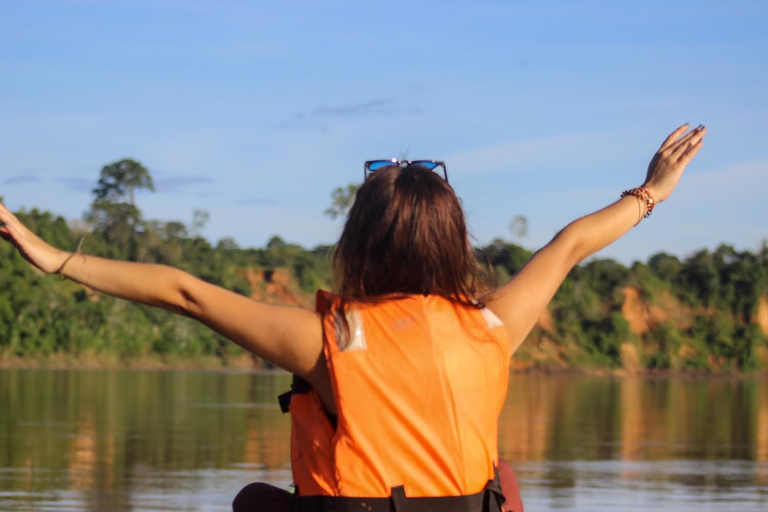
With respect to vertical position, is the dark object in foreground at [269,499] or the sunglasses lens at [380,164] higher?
the sunglasses lens at [380,164]

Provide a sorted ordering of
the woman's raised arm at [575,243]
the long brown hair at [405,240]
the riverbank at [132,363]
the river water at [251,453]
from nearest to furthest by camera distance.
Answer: the long brown hair at [405,240]
the woman's raised arm at [575,243]
the river water at [251,453]
the riverbank at [132,363]

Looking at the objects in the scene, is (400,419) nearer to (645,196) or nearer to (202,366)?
(645,196)

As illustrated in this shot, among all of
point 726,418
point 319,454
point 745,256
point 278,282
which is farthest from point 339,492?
point 745,256

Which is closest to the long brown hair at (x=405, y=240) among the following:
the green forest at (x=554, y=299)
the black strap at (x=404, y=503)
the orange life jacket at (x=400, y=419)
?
the orange life jacket at (x=400, y=419)

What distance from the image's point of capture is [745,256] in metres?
72.4

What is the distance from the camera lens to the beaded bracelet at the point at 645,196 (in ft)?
9.13

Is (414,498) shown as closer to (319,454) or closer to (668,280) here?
(319,454)

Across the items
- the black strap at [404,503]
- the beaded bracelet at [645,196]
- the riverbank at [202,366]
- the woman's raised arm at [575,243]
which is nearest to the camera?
the black strap at [404,503]

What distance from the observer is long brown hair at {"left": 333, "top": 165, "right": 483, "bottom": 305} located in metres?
2.30

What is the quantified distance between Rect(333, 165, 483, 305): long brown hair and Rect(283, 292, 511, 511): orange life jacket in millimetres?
103

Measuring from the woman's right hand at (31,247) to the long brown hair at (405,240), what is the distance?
21.6 inches

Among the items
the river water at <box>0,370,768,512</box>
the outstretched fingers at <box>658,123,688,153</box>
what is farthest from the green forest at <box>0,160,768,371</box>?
the outstretched fingers at <box>658,123,688,153</box>

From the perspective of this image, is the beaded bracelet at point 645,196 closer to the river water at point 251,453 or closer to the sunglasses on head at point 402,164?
the sunglasses on head at point 402,164

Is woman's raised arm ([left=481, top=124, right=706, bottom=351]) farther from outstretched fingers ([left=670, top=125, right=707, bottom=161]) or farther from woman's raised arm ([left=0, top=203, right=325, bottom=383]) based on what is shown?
woman's raised arm ([left=0, top=203, right=325, bottom=383])
